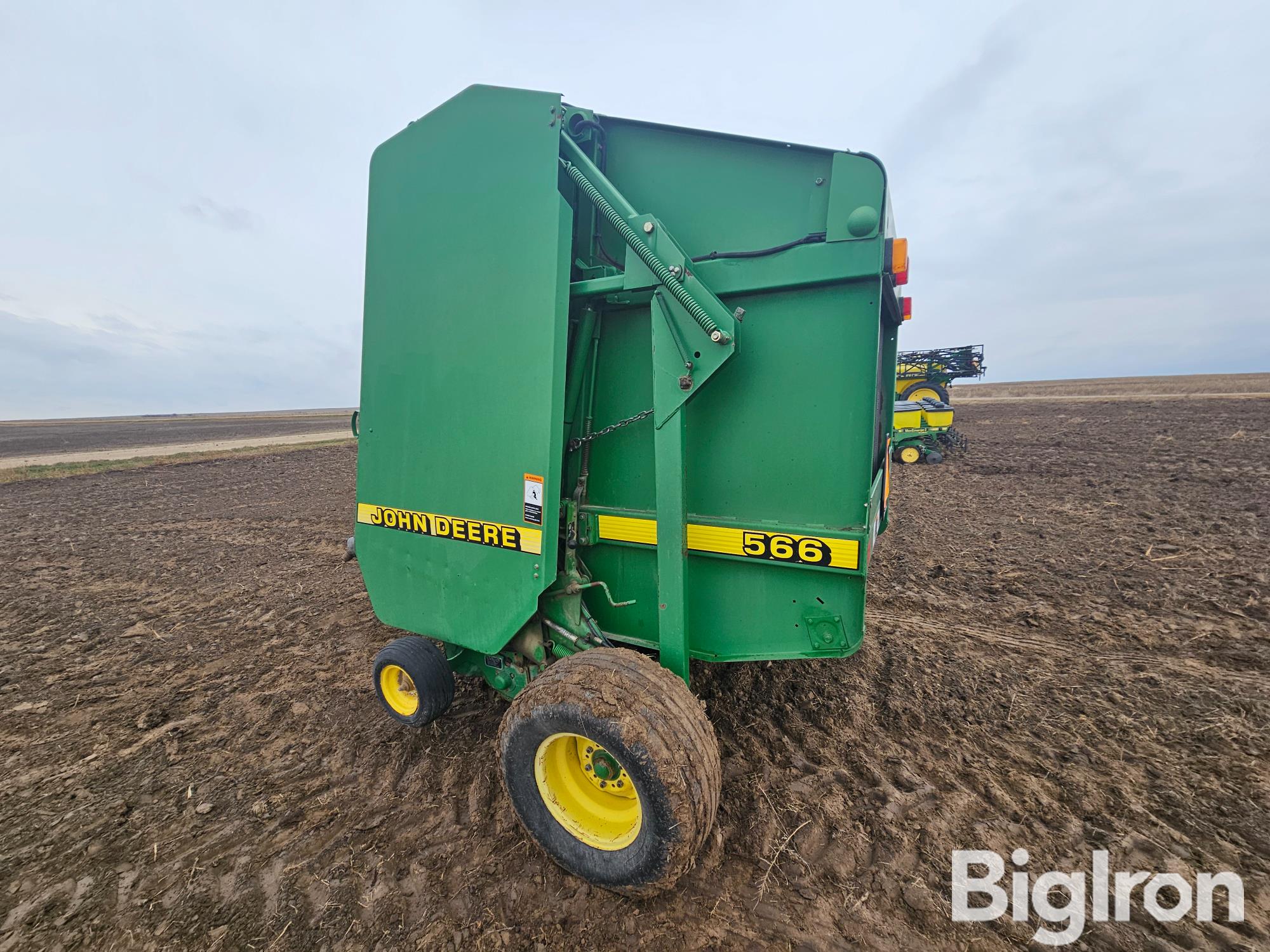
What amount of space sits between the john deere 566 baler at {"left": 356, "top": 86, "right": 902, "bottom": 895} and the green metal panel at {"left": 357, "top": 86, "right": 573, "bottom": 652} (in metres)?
0.01

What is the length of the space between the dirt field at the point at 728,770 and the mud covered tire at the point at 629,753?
233mm

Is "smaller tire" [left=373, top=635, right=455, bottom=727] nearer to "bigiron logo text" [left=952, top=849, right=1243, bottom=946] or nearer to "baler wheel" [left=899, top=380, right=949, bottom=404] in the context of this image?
"bigiron logo text" [left=952, top=849, right=1243, bottom=946]

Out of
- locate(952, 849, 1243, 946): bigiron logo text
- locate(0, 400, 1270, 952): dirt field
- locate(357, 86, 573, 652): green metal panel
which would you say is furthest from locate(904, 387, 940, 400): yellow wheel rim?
locate(357, 86, 573, 652): green metal panel

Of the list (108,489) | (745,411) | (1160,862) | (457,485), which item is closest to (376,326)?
(457,485)

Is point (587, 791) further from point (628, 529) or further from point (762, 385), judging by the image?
point (762, 385)

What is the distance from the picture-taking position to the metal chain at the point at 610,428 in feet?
7.51

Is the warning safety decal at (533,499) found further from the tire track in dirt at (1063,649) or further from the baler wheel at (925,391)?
the baler wheel at (925,391)

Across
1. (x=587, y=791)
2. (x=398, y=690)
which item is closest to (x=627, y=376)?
(x=587, y=791)

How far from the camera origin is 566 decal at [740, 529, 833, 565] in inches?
81.4

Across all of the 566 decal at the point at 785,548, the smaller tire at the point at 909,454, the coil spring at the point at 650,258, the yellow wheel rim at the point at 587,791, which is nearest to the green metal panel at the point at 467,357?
the coil spring at the point at 650,258

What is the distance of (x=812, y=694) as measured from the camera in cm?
331

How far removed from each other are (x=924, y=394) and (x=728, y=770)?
1582cm

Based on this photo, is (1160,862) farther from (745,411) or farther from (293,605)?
(293,605)

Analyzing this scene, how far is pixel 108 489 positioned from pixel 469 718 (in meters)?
14.8
